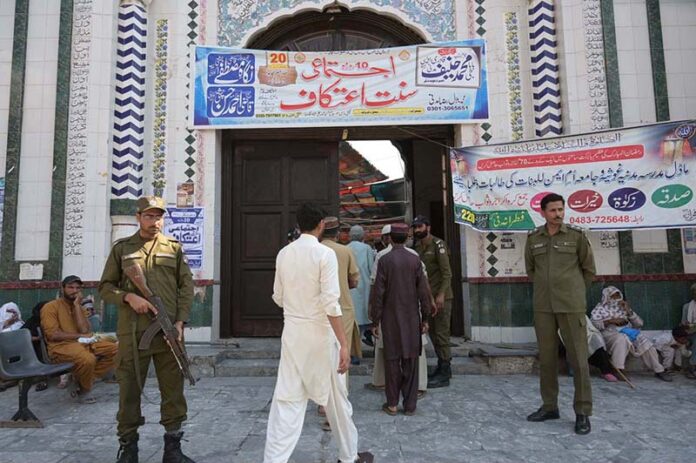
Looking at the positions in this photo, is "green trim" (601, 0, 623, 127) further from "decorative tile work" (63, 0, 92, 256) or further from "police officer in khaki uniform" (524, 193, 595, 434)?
"decorative tile work" (63, 0, 92, 256)

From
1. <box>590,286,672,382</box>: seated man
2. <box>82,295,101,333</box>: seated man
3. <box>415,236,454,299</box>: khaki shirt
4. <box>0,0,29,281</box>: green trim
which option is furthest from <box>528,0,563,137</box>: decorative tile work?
<box>0,0,29,281</box>: green trim

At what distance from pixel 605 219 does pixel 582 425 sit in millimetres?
2975

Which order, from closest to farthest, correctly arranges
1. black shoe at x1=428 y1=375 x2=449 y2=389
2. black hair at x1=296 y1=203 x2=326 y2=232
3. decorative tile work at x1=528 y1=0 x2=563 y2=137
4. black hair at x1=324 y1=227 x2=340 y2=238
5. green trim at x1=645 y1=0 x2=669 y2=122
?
black hair at x1=296 y1=203 x2=326 y2=232, black hair at x1=324 y1=227 x2=340 y2=238, black shoe at x1=428 y1=375 x2=449 y2=389, green trim at x1=645 y1=0 x2=669 y2=122, decorative tile work at x1=528 y1=0 x2=563 y2=137

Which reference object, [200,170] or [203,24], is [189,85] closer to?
[203,24]

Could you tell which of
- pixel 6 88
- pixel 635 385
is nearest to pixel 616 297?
pixel 635 385

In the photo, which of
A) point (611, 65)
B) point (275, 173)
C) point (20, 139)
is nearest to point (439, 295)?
point (275, 173)

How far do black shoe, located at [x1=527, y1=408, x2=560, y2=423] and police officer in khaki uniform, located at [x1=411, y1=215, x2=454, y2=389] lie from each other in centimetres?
116

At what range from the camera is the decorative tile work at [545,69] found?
6.32m

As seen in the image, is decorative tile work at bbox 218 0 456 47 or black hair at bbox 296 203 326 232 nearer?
black hair at bbox 296 203 326 232

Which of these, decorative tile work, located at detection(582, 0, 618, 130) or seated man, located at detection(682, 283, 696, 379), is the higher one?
decorative tile work, located at detection(582, 0, 618, 130)

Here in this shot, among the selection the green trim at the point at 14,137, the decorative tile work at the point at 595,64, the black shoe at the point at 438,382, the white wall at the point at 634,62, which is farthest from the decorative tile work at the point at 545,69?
the green trim at the point at 14,137

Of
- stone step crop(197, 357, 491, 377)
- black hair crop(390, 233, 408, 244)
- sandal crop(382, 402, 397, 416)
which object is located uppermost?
black hair crop(390, 233, 408, 244)

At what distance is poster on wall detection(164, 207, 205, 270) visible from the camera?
20.7 feet

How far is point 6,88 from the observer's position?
6.27m
